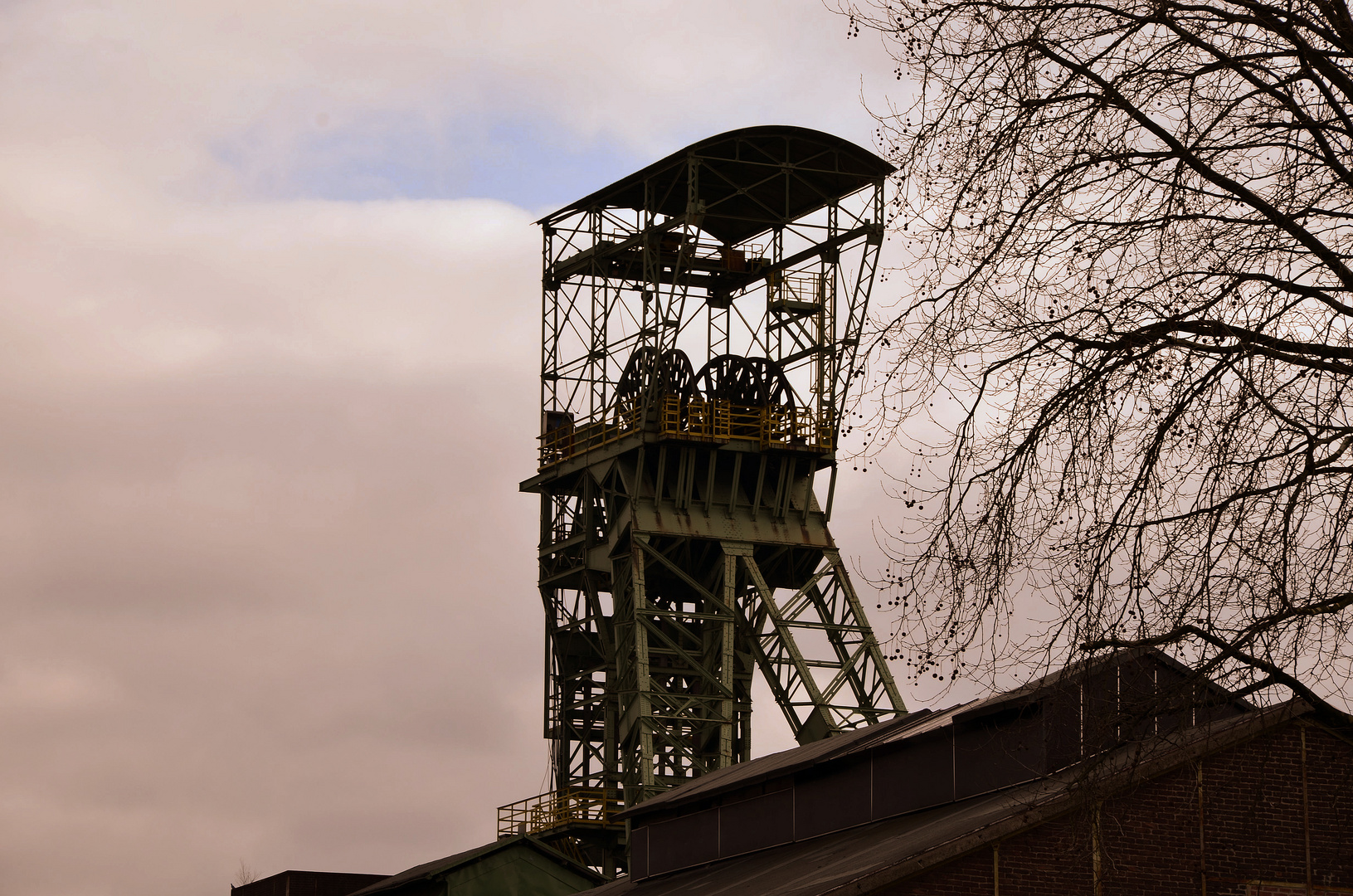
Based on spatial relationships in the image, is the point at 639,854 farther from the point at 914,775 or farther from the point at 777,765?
A: the point at 914,775

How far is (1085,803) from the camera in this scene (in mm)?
15461

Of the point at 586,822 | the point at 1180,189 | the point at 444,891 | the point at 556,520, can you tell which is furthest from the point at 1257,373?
the point at 556,520

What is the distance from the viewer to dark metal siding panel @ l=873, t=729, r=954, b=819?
3127cm

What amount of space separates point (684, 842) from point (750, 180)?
2021 cm

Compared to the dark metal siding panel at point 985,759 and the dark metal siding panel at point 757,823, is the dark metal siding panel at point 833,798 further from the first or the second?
the dark metal siding panel at point 985,759

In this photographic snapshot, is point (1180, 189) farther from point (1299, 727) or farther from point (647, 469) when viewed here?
point (647, 469)

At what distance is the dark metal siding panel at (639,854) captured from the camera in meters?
38.9

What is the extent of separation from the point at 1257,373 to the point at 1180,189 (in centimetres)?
151

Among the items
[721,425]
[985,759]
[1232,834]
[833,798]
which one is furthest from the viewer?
[721,425]

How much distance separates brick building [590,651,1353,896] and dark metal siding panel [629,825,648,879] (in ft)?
14.9

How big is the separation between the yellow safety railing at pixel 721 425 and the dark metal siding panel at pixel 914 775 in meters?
18.4

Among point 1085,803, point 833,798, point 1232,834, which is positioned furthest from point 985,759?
point 1085,803

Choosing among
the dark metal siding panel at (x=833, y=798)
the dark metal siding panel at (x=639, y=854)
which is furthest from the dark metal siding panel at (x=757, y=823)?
the dark metal siding panel at (x=639, y=854)

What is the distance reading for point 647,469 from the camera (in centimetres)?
5078
